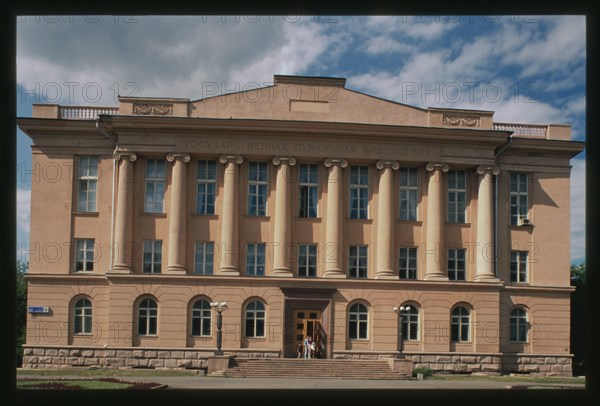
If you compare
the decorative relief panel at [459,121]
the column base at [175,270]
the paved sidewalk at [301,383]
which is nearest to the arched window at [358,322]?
the paved sidewalk at [301,383]

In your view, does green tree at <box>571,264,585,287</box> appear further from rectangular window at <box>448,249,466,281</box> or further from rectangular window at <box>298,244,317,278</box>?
rectangular window at <box>298,244,317,278</box>

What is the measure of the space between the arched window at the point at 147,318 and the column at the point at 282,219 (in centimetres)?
572

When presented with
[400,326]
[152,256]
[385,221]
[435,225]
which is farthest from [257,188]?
[400,326]

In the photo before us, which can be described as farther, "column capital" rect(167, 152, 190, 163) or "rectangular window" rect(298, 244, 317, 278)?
"rectangular window" rect(298, 244, 317, 278)

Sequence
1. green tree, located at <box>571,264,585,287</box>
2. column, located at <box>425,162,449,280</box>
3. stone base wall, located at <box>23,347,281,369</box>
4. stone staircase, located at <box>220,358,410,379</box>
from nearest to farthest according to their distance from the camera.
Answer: stone staircase, located at <box>220,358,410,379</box>
stone base wall, located at <box>23,347,281,369</box>
column, located at <box>425,162,449,280</box>
green tree, located at <box>571,264,585,287</box>

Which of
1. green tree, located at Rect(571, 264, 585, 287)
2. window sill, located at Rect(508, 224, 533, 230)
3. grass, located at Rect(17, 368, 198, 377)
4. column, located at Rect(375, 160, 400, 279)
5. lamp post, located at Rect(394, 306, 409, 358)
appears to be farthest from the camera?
green tree, located at Rect(571, 264, 585, 287)

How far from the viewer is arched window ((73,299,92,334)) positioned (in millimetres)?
31531

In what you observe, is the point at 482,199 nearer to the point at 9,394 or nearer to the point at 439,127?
the point at 439,127

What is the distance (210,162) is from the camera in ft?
107

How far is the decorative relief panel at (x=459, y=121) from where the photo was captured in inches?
1292

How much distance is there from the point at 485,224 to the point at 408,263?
13.4ft

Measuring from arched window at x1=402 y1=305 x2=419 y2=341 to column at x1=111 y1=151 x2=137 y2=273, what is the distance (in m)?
12.9

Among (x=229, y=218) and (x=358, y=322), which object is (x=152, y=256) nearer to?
(x=229, y=218)

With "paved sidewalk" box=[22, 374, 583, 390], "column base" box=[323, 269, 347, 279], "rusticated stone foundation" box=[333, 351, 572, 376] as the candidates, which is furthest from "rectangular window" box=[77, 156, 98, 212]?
"rusticated stone foundation" box=[333, 351, 572, 376]
